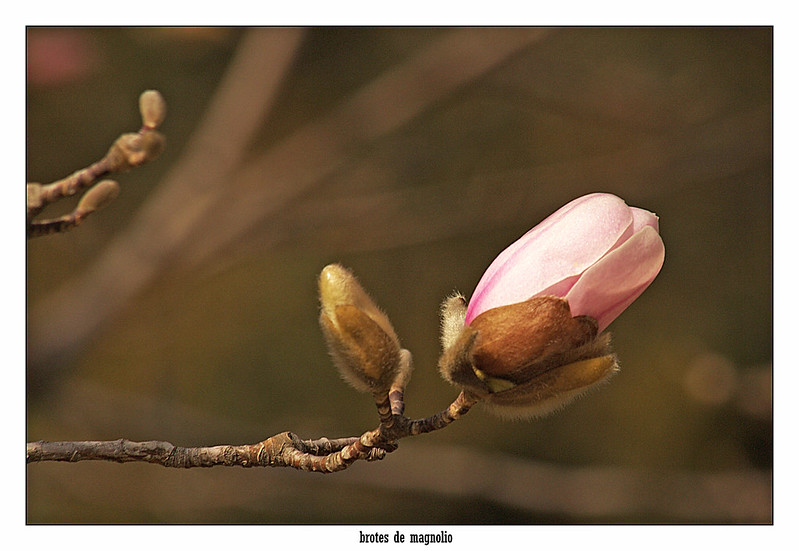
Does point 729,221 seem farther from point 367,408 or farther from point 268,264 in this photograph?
point 268,264

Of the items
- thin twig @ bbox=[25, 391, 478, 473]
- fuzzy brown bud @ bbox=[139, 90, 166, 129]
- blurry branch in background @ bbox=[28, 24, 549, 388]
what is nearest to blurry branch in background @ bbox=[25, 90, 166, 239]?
fuzzy brown bud @ bbox=[139, 90, 166, 129]

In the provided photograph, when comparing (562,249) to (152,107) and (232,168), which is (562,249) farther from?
(232,168)

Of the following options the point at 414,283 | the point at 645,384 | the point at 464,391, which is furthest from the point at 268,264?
the point at 464,391

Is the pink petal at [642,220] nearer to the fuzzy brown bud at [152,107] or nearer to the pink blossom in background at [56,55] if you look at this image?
the fuzzy brown bud at [152,107]

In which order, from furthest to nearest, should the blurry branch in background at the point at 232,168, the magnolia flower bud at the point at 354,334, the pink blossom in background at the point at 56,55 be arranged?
the pink blossom in background at the point at 56,55
the blurry branch in background at the point at 232,168
the magnolia flower bud at the point at 354,334

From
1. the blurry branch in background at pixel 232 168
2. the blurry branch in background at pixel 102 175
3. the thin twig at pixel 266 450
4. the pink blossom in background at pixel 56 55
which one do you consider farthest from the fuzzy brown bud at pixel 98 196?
the pink blossom in background at pixel 56 55

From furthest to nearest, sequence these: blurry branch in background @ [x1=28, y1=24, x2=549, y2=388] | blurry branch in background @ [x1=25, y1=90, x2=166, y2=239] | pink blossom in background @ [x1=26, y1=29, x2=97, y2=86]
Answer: pink blossom in background @ [x1=26, y1=29, x2=97, y2=86] → blurry branch in background @ [x1=28, y1=24, x2=549, y2=388] → blurry branch in background @ [x1=25, y1=90, x2=166, y2=239]

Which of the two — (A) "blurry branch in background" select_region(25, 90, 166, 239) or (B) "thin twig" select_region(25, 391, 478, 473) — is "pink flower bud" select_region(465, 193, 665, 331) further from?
(A) "blurry branch in background" select_region(25, 90, 166, 239)
